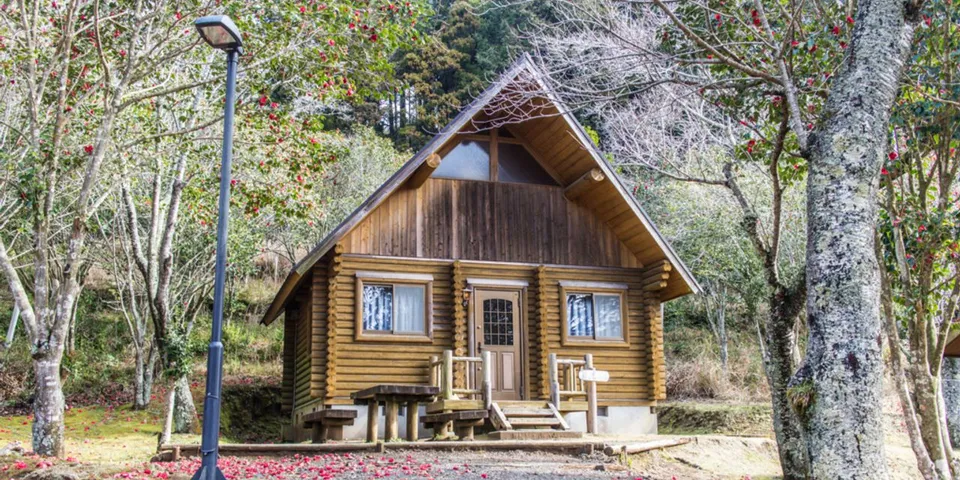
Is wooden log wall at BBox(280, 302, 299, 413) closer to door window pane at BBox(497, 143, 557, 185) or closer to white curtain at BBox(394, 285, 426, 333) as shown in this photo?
white curtain at BBox(394, 285, 426, 333)

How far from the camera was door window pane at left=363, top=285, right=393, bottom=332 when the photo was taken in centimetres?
1600

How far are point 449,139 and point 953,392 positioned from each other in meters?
11.9

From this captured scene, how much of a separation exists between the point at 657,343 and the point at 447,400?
5.48m

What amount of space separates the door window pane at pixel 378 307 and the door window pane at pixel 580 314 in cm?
366

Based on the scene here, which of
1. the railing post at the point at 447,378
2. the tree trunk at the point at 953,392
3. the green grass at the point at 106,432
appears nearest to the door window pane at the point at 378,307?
the railing post at the point at 447,378

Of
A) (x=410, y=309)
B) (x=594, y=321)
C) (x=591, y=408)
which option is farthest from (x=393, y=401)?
(x=594, y=321)

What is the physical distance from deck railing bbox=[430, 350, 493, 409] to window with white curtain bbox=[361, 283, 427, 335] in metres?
0.80

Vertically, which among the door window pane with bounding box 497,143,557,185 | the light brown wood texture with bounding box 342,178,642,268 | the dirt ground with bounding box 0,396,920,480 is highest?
the door window pane with bounding box 497,143,557,185

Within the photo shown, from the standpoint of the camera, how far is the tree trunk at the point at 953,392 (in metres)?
17.8

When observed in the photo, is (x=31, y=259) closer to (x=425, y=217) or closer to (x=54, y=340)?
(x=425, y=217)

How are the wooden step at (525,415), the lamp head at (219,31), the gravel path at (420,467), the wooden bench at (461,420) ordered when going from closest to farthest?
1. the lamp head at (219,31)
2. the gravel path at (420,467)
3. the wooden bench at (461,420)
4. the wooden step at (525,415)

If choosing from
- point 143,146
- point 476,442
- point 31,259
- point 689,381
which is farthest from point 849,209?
point 31,259

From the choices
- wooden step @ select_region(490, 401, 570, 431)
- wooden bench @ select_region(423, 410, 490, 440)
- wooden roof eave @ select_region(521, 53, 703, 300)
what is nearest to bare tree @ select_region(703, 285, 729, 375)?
wooden roof eave @ select_region(521, 53, 703, 300)

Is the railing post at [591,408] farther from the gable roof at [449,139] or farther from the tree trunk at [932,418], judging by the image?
the tree trunk at [932,418]
